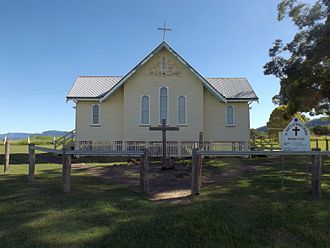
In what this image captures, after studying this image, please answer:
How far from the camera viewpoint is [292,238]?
5.45m

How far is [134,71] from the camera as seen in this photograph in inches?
842

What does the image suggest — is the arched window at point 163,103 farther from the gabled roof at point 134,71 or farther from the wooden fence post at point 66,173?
the wooden fence post at point 66,173

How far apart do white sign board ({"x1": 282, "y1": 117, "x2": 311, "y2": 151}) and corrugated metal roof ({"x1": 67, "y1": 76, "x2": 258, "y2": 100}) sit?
13.9 m

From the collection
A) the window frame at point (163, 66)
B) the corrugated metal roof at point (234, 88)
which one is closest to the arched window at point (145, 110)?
the window frame at point (163, 66)

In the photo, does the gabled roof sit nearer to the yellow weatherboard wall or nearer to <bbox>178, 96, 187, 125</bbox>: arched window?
the yellow weatherboard wall

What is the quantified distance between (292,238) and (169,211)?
2.44m

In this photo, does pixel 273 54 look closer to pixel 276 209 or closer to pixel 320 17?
pixel 320 17

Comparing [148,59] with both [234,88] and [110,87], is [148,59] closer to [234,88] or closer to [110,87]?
[110,87]

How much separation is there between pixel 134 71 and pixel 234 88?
8.28 metres

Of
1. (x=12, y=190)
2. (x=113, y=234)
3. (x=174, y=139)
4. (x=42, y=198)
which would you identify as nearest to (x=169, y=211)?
(x=113, y=234)

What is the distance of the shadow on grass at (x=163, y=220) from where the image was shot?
5.22 m

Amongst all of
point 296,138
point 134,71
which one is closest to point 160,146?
point 134,71

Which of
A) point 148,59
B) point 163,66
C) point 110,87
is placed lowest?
point 110,87

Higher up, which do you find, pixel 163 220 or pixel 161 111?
pixel 161 111
